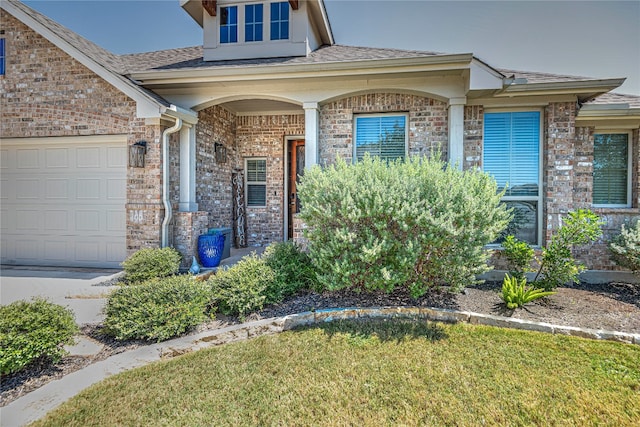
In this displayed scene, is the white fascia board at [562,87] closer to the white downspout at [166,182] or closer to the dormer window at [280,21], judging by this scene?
the dormer window at [280,21]

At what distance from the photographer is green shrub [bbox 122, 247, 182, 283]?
504 cm

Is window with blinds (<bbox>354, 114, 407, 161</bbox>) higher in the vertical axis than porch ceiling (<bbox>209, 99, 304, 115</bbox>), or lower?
lower

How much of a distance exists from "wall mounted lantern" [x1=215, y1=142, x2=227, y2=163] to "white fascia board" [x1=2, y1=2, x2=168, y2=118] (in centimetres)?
182

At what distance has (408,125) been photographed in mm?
6109

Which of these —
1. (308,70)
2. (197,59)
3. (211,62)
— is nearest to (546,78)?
(308,70)

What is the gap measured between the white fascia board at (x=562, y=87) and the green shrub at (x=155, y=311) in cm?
560

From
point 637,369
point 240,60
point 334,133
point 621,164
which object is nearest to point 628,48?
point 621,164

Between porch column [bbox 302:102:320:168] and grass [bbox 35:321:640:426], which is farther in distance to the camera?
porch column [bbox 302:102:320:168]

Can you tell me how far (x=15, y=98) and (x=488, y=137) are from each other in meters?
9.06

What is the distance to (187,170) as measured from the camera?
21.2 ft

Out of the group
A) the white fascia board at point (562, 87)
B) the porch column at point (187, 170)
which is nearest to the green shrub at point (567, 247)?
the white fascia board at point (562, 87)

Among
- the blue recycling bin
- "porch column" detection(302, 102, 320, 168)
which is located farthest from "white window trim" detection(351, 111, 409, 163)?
the blue recycling bin

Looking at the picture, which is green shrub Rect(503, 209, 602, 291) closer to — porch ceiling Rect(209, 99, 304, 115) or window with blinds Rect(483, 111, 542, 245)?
window with blinds Rect(483, 111, 542, 245)

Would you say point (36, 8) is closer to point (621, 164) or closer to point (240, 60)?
point (240, 60)
